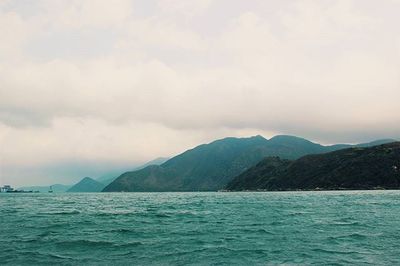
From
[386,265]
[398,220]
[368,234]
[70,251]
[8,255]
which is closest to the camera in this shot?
[386,265]

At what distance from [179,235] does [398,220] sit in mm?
33523

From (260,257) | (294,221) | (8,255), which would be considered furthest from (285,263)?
(294,221)

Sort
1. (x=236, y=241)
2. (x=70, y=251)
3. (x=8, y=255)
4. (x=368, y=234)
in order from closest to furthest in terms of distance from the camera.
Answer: (x=8, y=255)
(x=70, y=251)
(x=236, y=241)
(x=368, y=234)

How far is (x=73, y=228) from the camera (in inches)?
2207

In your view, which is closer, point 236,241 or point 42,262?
point 42,262

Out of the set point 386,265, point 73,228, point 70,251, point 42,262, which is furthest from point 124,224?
point 386,265

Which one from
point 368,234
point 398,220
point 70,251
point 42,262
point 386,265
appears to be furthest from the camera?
point 398,220

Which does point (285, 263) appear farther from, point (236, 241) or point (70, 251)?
point (70, 251)

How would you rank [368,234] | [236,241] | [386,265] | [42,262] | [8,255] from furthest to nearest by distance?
[368,234], [236,241], [8,255], [42,262], [386,265]

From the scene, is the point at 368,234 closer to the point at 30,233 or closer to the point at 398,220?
the point at 398,220

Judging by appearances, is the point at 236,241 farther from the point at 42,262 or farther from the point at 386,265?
the point at 42,262

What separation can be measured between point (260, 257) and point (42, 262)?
17552 millimetres

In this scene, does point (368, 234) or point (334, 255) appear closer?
point (334, 255)

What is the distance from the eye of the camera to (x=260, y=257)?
34469 mm
